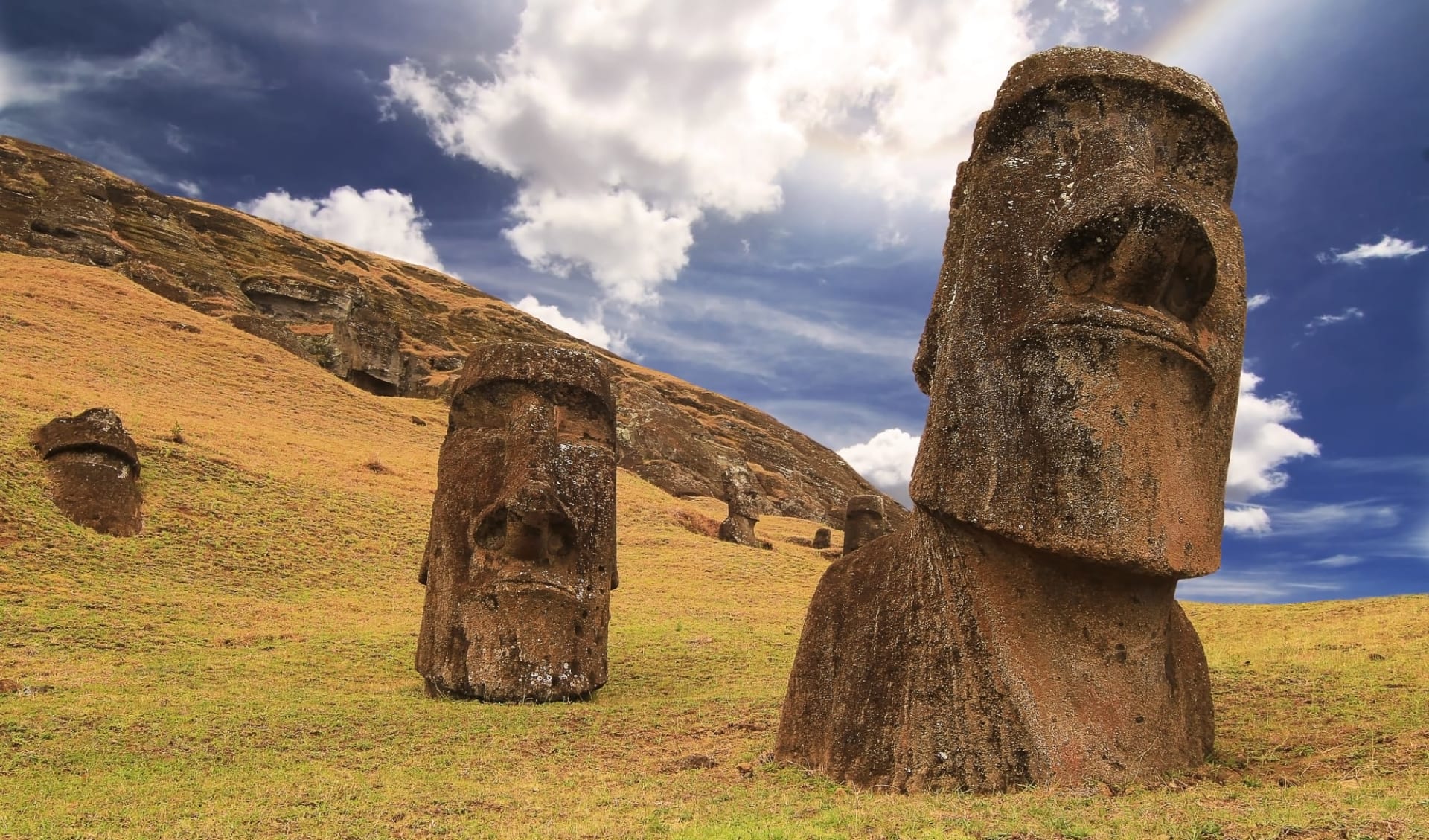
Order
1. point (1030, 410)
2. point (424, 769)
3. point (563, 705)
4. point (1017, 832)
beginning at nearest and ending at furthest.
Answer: point (1017, 832) → point (1030, 410) → point (424, 769) → point (563, 705)

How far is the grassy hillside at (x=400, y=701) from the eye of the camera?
5629 millimetres

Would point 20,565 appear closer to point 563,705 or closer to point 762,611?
point 563,705

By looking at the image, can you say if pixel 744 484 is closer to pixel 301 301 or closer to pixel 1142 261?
pixel 301 301

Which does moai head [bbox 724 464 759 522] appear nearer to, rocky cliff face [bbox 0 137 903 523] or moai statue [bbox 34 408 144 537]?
rocky cliff face [bbox 0 137 903 523]

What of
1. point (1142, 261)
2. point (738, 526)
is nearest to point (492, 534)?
point (1142, 261)

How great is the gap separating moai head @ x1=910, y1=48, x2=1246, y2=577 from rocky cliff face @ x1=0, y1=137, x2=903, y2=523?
41.0 metres

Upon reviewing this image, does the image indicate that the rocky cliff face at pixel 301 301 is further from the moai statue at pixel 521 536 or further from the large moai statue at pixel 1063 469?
the large moai statue at pixel 1063 469

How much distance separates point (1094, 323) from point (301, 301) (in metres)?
59.1

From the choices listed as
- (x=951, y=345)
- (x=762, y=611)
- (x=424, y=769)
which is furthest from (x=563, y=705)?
(x=762, y=611)

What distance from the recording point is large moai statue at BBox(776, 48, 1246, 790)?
19.5 feet

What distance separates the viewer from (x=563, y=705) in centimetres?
1080

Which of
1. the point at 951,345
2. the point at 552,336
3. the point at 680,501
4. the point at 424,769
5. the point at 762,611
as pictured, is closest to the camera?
the point at 951,345

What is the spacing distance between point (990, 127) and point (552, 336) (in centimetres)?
8491

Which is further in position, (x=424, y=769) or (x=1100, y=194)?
(x=424, y=769)
